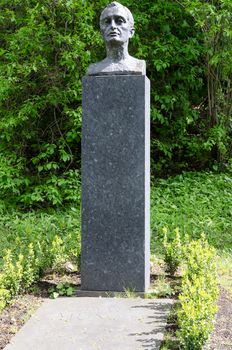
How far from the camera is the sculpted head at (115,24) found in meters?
4.77

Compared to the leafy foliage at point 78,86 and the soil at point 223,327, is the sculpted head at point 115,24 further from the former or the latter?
the leafy foliage at point 78,86

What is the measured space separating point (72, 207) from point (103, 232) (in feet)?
11.4

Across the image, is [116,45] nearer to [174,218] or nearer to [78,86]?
[174,218]

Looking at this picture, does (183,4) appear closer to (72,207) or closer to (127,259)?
(72,207)

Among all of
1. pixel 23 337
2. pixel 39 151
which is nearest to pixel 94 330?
pixel 23 337

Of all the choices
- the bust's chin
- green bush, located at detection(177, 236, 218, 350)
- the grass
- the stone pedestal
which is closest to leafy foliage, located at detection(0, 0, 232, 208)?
→ the grass

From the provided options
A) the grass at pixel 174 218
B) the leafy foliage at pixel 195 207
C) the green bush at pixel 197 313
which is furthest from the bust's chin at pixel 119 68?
the leafy foliage at pixel 195 207

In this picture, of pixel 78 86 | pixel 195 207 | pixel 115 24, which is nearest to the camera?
pixel 115 24

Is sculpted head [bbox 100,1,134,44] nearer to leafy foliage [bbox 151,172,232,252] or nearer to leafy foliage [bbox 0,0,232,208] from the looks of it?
leafy foliage [bbox 151,172,232,252]

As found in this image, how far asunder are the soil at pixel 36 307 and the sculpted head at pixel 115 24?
7.09 feet

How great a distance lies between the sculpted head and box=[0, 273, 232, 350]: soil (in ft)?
7.09

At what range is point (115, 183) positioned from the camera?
15.4 ft

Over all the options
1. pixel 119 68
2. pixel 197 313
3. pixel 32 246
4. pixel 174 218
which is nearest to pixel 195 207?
pixel 174 218

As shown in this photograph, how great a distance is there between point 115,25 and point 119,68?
0.37 m
